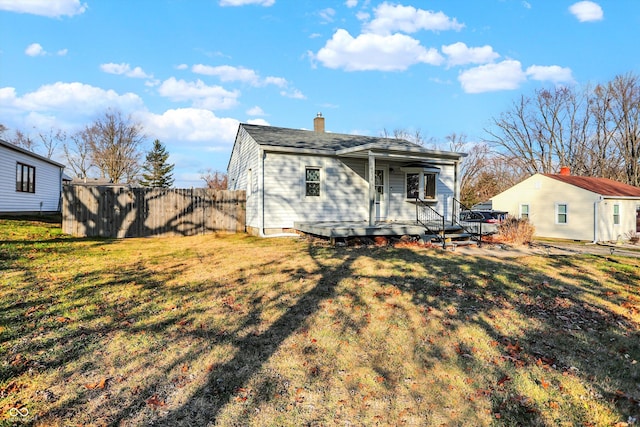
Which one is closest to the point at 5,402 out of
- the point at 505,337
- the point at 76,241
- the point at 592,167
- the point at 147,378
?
the point at 147,378

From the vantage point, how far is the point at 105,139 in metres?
40.1

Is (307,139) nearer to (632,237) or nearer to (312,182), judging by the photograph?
(312,182)

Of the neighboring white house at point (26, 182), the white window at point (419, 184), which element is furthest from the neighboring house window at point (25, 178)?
the white window at point (419, 184)

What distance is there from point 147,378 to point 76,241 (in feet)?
32.2

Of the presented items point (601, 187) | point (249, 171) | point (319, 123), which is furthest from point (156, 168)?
point (601, 187)

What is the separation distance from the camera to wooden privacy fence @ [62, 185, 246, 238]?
499 inches

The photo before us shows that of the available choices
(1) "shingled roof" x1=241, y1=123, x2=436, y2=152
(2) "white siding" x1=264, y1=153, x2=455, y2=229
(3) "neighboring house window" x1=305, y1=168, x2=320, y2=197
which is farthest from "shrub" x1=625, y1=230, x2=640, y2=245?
(3) "neighboring house window" x1=305, y1=168, x2=320, y2=197

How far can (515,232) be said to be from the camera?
12.5 meters

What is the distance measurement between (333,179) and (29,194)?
54.3ft

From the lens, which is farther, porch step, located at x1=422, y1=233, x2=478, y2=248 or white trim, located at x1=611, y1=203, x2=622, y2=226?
white trim, located at x1=611, y1=203, x2=622, y2=226

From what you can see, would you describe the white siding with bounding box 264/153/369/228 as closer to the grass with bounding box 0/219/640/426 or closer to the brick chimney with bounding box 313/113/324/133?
the brick chimney with bounding box 313/113/324/133

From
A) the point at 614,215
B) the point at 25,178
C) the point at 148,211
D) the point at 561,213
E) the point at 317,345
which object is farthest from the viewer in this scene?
the point at 561,213

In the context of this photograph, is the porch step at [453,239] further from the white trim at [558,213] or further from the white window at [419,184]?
the white trim at [558,213]

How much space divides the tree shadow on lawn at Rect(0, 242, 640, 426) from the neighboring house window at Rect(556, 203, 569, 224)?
56.8 ft
